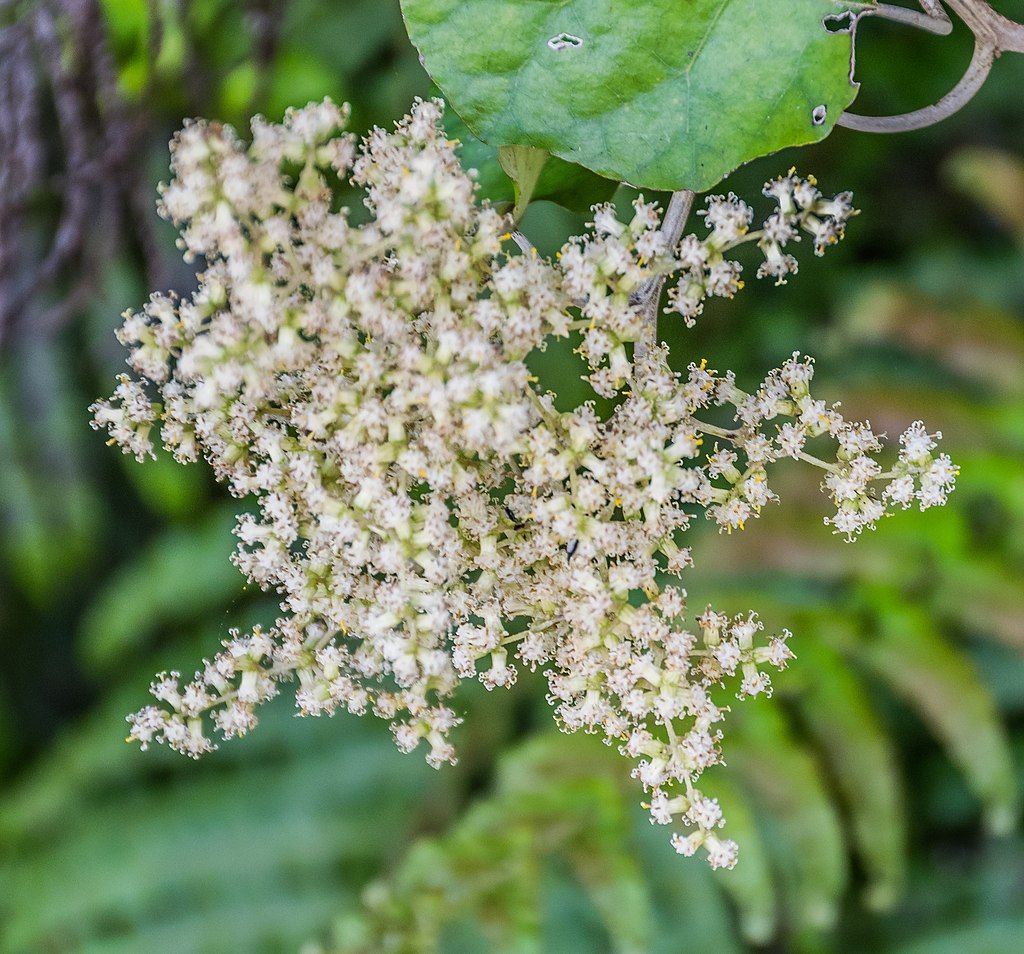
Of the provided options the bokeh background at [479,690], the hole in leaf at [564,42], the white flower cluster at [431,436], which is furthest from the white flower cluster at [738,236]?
the bokeh background at [479,690]

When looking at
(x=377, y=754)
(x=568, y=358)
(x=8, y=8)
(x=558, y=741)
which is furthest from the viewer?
(x=377, y=754)

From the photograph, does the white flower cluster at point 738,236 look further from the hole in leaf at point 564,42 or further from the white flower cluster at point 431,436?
the hole in leaf at point 564,42

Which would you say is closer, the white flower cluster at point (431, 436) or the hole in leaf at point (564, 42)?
the white flower cluster at point (431, 436)

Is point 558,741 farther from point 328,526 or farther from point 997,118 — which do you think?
point 997,118

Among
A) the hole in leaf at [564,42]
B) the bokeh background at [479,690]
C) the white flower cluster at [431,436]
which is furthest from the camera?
the bokeh background at [479,690]

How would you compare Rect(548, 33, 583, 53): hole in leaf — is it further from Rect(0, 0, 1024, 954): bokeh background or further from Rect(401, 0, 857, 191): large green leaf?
Rect(0, 0, 1024, 954): bokeh background

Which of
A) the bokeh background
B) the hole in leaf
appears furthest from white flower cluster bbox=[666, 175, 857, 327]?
the bokeh background

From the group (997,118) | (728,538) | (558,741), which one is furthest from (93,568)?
(997,118)
